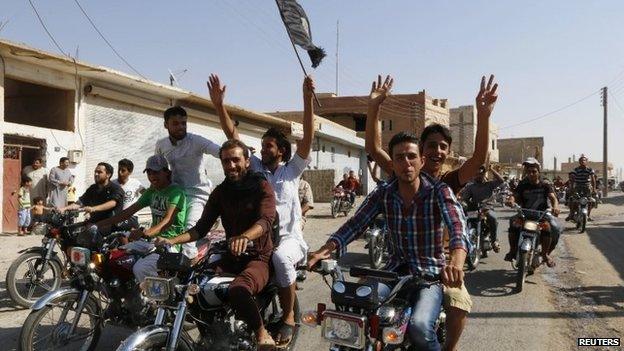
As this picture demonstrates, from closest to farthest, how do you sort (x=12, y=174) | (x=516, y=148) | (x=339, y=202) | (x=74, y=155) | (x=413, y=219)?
(x=413, y=219) < (x=12, y=174) < (x=74, y=155) < (x=339, y=202) < (x=516, y=148)

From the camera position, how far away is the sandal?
423 centimetres

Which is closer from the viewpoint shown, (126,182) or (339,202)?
(126,182)

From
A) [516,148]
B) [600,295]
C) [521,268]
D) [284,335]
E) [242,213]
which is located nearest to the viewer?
[242,213]

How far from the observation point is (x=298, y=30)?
5.38m

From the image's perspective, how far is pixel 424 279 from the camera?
3129 mm

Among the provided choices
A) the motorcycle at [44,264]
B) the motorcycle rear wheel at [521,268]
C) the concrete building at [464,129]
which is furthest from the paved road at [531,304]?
the concrete building at [464,129]

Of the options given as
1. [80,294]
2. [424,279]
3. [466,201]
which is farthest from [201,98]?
[424,279]

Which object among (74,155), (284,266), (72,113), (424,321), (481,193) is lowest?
(424,321)

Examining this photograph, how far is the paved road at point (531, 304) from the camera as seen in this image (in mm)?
5117

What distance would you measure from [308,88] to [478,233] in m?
5.54

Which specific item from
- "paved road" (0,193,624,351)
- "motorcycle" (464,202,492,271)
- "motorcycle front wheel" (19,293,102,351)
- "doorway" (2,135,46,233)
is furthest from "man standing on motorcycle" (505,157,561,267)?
"doorway" (2,135,46,233)

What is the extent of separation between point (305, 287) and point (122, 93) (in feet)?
33.8

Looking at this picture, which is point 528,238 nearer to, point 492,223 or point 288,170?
point 492,223

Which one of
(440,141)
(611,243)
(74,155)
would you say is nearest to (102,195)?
(440,141)
